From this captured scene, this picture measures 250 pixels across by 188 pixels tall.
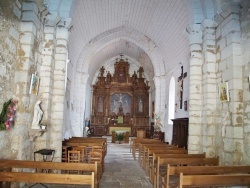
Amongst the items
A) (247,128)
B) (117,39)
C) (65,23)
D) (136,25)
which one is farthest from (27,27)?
(117,39)

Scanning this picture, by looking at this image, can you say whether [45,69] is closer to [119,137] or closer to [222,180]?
[222,180]

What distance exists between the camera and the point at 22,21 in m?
5.51

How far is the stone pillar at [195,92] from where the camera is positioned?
22.5 ft

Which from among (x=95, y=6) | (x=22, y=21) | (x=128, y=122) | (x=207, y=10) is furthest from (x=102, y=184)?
(x=128, y=122)

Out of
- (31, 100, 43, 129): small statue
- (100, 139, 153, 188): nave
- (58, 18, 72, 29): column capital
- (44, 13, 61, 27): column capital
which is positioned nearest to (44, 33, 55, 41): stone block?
(44, 13, 61, 27): column capital

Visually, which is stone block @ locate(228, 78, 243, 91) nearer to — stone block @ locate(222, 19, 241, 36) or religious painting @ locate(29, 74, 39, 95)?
stone block @ locate(222, 19, 241, 36)

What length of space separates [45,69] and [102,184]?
343 cm

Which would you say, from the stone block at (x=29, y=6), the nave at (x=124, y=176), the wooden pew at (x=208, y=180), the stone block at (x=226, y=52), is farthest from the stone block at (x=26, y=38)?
the stone block at (x=226, y=52)

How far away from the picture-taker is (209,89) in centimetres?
659

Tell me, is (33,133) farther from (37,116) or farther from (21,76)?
(21,76)

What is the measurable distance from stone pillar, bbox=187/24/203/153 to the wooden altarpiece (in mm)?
11963

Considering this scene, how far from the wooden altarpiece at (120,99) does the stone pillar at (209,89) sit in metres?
12.3

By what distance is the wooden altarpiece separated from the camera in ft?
62.0

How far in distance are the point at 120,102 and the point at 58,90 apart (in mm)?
12985
